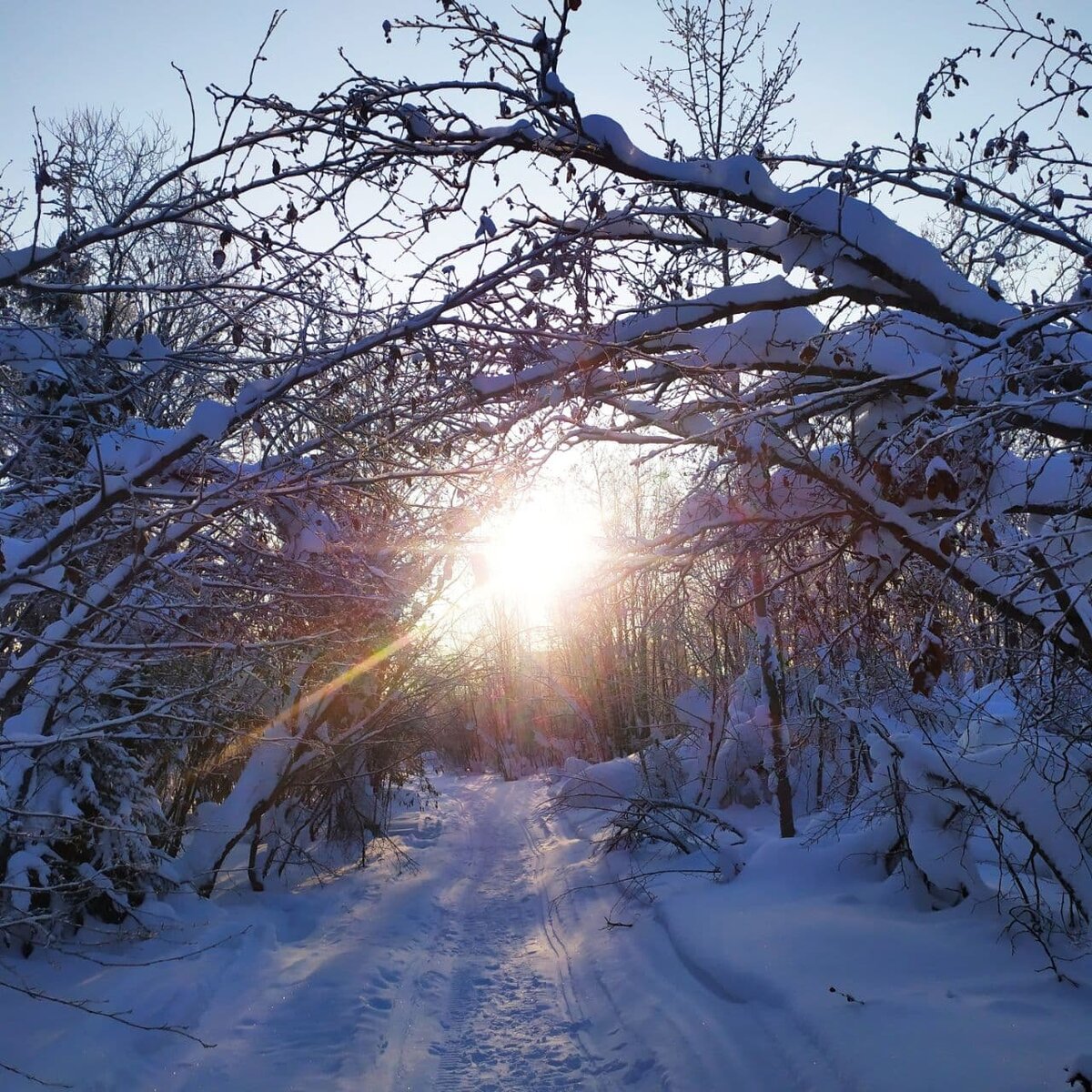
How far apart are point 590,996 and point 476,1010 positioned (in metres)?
0.90

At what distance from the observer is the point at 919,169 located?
4316 mm

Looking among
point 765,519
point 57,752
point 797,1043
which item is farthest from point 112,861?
point 765,519

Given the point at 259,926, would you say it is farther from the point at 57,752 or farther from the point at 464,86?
the point at 464,86

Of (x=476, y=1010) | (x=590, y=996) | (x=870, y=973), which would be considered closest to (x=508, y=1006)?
(x=476, y=1010)

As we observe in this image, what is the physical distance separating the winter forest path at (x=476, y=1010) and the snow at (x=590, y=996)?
0.02 m

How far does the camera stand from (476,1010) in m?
6.59

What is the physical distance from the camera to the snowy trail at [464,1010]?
5.04 m

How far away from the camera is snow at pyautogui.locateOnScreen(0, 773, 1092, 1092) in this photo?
15.0 ft

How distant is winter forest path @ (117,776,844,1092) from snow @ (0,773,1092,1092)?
0.07ft

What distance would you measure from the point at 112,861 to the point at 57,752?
105 cm

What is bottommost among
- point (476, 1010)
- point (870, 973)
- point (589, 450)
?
point (476, 1010)

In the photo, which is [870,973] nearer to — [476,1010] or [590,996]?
[590,996]

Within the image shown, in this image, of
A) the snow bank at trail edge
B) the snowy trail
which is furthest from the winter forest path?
the snow bank at trail edge

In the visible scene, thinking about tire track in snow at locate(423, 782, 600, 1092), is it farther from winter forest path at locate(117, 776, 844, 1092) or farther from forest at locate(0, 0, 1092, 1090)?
forest at locate(0, 0, 1092, 1090)
